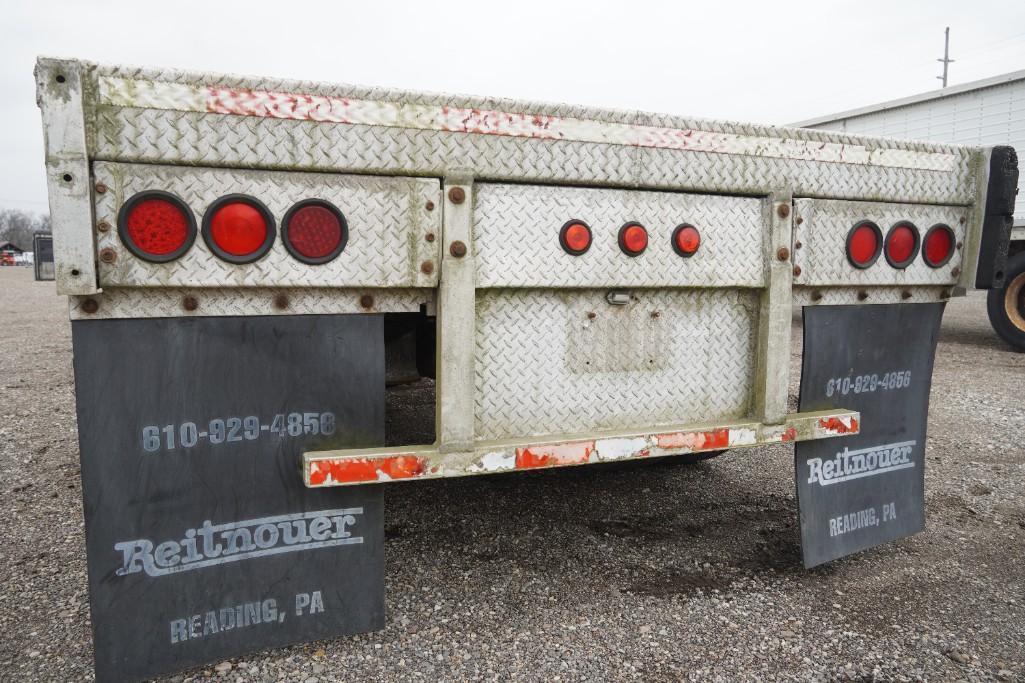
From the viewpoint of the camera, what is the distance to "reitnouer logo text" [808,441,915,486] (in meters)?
2.70

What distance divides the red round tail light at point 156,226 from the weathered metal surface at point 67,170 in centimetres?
9

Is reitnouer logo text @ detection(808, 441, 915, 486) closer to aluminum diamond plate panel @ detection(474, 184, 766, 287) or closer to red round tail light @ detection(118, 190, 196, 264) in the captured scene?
aluminum diamond plate panel @ detection(474, 184, 766, 287)

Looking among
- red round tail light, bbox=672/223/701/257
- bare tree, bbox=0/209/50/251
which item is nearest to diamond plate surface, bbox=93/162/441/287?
red round tail light, bbox=672/223/701/257

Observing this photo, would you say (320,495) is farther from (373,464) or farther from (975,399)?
(975,399)

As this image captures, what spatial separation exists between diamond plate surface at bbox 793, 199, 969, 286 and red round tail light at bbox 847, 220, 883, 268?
0.7 inches

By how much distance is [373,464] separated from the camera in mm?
2020

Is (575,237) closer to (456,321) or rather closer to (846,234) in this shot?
(456,321)

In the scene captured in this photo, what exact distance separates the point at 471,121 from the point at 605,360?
93 centimetres

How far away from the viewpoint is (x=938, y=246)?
2.75 metres

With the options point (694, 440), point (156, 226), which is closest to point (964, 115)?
point (694, 440)

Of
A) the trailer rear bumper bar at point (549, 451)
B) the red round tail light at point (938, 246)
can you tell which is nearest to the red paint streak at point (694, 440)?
the trailer rear bumper bar at point (549, 451)

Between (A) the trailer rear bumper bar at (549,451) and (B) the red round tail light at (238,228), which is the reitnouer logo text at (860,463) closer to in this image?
(A) the trailer rear bumper bar at (549,451)

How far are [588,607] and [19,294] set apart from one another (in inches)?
829

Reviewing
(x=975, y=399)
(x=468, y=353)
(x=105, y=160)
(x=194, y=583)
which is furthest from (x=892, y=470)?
(x=975, y=399)
